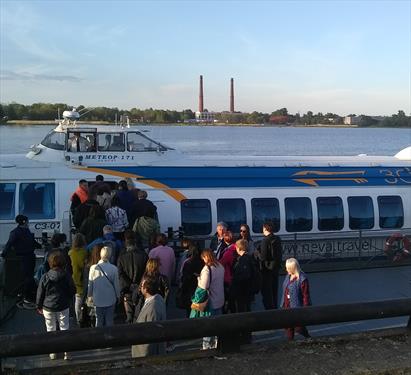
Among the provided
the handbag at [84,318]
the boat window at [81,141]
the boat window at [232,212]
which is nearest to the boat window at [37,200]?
the boat window at [81,141]

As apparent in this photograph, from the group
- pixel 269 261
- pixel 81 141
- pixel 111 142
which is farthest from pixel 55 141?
pixel 269 261

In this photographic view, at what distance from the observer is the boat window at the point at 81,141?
12.5 metres

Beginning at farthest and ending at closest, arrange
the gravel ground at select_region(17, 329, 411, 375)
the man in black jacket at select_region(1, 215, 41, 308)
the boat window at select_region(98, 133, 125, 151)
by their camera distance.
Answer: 1. the boat window at select_region(98, 133, 125, 151)
2. the man in black jacket at select_region(1, 215, 41, 308)
3. the gravel ground at select_region(17, 329, 411, 375)

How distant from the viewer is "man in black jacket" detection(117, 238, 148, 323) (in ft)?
23.9

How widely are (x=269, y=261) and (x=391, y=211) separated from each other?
6159mm

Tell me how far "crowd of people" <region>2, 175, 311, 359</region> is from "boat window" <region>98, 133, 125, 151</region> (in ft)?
12.0

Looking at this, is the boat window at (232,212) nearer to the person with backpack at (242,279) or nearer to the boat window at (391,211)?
the boat window at (391,211)

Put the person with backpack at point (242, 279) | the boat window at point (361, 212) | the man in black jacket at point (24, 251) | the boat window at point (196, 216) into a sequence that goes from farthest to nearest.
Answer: the boat window at point (361, 212), the boat window at point (196, 216), the man in black jacket at point (24, 251), the person with backpack at point (242, 279)

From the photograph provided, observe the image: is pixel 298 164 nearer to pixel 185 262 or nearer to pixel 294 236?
pixel 294 236

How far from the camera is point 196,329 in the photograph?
4.52 meters

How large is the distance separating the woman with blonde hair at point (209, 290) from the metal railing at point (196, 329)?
178cm

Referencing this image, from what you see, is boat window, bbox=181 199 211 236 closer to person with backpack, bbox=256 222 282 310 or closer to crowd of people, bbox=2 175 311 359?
crowd of people, bbox=2 175 311 359

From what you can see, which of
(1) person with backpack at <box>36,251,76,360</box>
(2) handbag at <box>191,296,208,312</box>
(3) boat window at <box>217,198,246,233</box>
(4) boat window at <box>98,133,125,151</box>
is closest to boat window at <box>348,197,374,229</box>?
(3) boat window at <box>217,198,246,233</box>

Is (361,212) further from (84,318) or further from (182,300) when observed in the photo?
(84,318)
